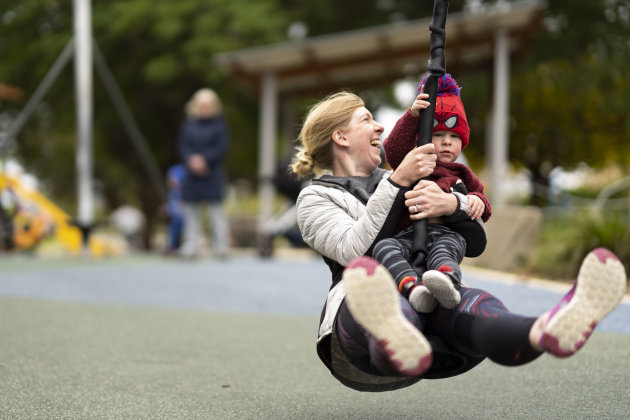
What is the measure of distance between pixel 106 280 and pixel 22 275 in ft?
3.12

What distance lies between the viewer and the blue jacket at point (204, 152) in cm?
989

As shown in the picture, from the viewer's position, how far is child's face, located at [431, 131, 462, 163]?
262cm

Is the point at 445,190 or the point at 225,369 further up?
the point at 445,190

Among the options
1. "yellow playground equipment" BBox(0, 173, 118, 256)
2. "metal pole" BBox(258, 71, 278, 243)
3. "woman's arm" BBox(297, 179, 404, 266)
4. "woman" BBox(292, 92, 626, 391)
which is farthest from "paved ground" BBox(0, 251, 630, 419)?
"yellow playground equipment" BBox(0, 173, 118, 256)

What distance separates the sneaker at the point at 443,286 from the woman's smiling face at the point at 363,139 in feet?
2.14

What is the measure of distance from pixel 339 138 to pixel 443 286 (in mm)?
785

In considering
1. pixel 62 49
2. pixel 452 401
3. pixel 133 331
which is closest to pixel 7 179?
pixel 62 49

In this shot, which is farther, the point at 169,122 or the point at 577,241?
the point at 169,122

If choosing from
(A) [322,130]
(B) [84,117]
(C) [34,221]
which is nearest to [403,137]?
(A) [322,130]

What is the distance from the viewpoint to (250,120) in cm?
1741

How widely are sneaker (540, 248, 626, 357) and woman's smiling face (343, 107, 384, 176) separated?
99 centimetres

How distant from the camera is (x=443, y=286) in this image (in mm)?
2270

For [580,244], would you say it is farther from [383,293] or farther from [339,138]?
[383,293]

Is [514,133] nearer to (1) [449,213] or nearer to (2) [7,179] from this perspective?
(2) [7,179]
